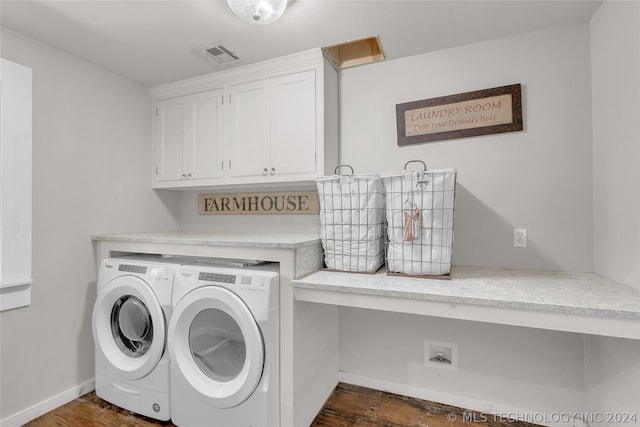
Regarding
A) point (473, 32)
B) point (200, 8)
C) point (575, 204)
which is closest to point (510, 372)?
point (575, 204)

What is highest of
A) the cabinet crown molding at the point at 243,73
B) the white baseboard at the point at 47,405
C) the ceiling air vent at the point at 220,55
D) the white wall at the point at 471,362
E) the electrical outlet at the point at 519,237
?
the ceiling air vent at the point at 220,55

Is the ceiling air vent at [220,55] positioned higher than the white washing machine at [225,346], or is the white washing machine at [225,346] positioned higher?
the ceiling air vent at [220,55]

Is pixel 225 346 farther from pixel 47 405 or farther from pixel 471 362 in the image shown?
pixel 471 362

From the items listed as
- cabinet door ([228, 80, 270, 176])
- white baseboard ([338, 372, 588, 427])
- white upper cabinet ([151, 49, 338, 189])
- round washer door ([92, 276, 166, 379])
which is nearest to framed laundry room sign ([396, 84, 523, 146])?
white upper cabinet ([151, 49, 338, 189])

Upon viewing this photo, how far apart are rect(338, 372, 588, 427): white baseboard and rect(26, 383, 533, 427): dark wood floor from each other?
0.09 feet

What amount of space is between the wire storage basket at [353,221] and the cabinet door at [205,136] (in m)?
1.03

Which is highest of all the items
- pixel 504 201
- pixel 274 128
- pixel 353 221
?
pixel 274 128

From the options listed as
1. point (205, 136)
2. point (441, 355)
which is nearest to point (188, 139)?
point (205, 136)

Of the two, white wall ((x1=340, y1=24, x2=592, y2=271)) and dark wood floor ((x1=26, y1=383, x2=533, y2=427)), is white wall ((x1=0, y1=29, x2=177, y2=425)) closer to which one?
dark wood floor ((x1=26, y1=383, x2=533, y2=427))

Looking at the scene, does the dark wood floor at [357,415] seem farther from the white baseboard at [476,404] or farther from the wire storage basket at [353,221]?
the wire storage basket at [353,221]

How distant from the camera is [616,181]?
1.41 metres

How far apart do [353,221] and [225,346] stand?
101 cm

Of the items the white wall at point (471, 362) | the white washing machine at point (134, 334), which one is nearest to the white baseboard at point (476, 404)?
the white wall at point (471, 362)

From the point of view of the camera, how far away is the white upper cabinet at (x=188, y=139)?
7.65 feet
